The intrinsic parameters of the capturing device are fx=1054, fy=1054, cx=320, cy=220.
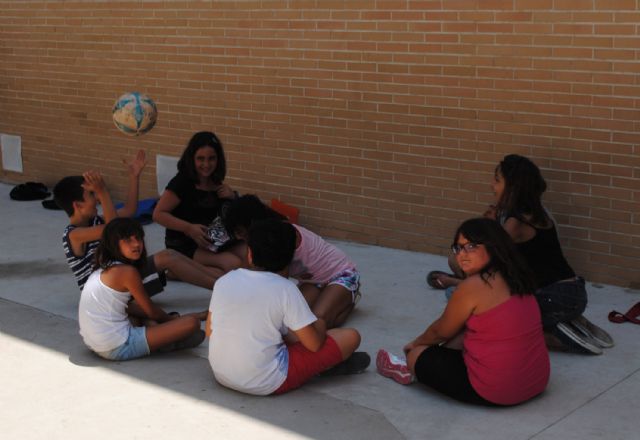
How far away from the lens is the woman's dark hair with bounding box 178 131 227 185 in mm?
7953

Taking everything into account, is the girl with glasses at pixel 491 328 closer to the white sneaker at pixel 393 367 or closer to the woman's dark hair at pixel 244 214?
the white sneaker at pixel 393 367

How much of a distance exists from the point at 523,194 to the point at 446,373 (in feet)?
5.23

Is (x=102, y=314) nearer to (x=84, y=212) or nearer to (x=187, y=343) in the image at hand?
(x=187, y=343)

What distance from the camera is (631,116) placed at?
292 inches

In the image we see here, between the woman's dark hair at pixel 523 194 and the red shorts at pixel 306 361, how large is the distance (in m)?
1.59

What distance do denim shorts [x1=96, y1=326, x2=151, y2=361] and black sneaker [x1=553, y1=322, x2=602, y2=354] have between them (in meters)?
2.46

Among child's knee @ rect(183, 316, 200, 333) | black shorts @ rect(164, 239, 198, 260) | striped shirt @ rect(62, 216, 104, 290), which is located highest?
striped shirt @ rect(62, 216, 104, 290)

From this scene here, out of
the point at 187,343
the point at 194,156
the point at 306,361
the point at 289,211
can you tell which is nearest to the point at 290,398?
the point at 306,361

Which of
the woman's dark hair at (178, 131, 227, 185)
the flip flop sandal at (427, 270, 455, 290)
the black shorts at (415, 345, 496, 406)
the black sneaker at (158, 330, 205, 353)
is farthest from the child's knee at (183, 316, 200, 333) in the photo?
the flip flop sandal at (427, 270, 455, 290)

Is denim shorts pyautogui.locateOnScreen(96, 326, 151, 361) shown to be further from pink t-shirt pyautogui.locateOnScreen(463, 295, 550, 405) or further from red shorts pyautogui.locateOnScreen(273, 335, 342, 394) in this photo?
pink t-shirt pyautogui.locateOnScreen(463, 295, 550, 405)

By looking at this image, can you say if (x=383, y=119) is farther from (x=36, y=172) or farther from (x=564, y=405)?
(x=36, y=172)

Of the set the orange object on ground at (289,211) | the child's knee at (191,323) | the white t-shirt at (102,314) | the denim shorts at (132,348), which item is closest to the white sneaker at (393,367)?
the child's knee at (191,323)

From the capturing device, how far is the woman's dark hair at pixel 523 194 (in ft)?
21.7

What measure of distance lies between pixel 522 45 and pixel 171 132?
4.12m
